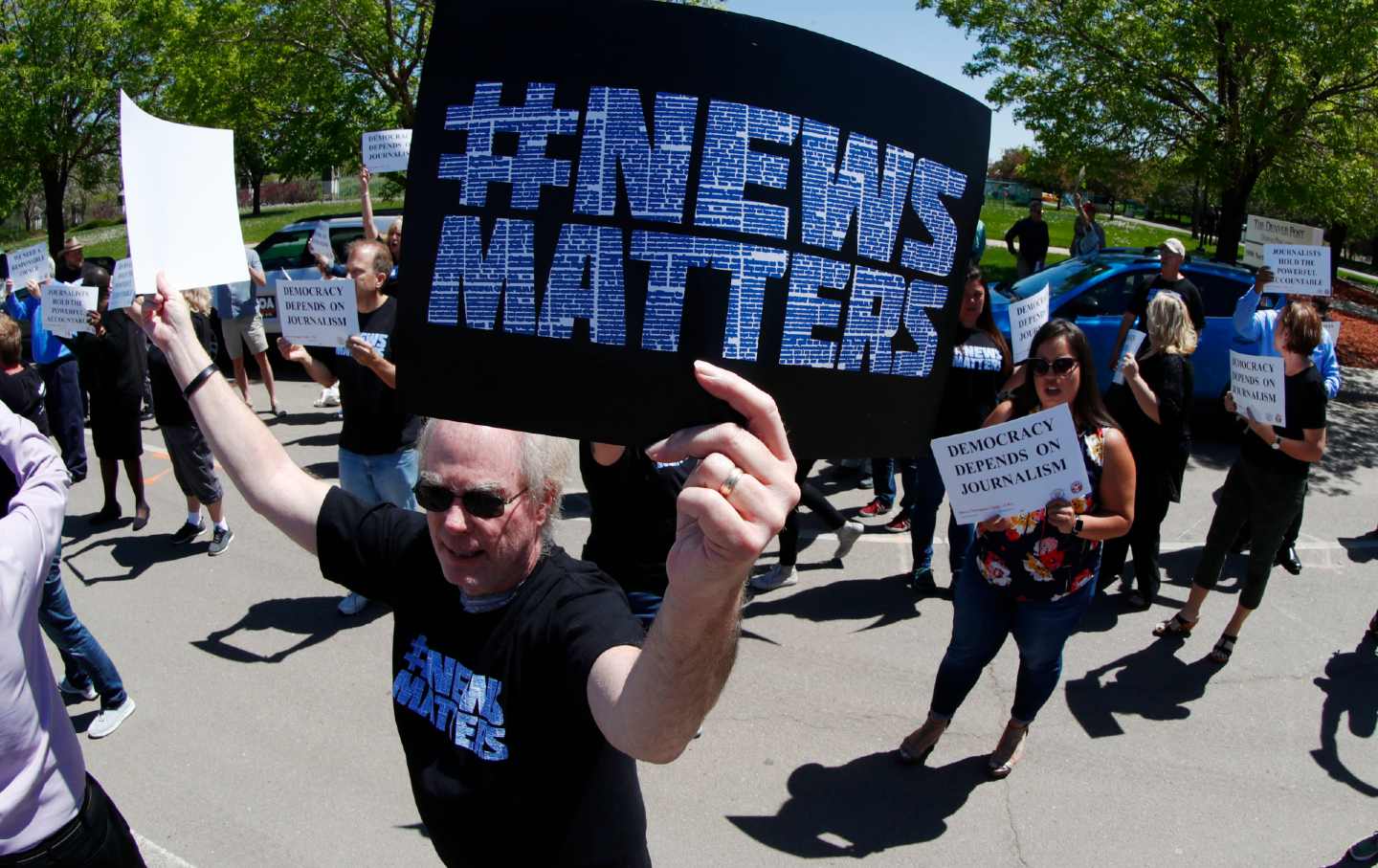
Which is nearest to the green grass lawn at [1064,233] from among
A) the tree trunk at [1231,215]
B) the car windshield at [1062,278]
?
the tree trunk at [1231,215]

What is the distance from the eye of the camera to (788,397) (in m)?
1.25

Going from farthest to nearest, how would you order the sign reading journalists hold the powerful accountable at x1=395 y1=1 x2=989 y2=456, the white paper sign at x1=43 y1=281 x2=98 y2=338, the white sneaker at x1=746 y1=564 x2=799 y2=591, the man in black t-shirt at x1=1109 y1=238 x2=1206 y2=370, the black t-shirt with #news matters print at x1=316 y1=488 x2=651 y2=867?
the man in black t-shirt at x1=1109 y1=238 x2=1206 y2=370 < the white paper sign at x1=43 y1=281 x2=98 y2=338 < the white sneaker at x1=746 y1=564 x2=799 y2=591 < the black t-shirt with #news matters print at x1=316 y1=488 x2=651 y2=867 < the sign reading journalists hold the powerful accountable at x1=395 y1=1 x2=989 y2=456

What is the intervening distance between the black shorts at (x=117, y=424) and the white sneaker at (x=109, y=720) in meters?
2.93

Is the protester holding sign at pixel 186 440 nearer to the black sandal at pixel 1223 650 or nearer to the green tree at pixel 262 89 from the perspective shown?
the black sandal at pixel 1223 650

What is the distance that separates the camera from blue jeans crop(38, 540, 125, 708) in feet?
13.6

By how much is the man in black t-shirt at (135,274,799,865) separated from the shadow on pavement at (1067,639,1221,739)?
3406 mm

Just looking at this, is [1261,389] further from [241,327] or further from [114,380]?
[241,327]

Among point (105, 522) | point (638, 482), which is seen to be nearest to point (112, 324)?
point (105, 522)

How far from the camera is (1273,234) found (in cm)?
859

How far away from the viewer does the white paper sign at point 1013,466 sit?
9.57 ft

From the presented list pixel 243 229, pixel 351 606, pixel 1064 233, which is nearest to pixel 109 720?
pixel 351 606

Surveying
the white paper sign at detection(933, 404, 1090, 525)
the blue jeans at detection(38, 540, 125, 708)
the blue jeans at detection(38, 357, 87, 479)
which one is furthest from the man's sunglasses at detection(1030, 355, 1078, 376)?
the blue jeans at detection(38, 357, 87, 479)

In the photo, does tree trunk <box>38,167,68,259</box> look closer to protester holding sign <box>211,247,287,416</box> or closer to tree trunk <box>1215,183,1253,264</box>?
protester holding sign <box>211,247,287,416</box>

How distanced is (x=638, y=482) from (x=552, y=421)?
99.0 inches
